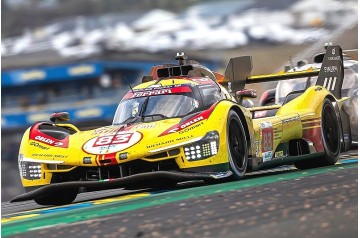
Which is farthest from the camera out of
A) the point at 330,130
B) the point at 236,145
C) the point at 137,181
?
the point at 330,130

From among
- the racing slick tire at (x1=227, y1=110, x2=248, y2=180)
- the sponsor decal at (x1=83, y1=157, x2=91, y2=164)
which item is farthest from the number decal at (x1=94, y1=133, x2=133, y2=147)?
the racing slick tire at (x1=227, y1=110, x2=248, y2=180)

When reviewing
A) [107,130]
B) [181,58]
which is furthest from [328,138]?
[107,130]

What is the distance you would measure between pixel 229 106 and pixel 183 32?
8.56 feet

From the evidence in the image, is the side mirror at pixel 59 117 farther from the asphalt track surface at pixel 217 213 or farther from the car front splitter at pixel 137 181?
the asphalt track surface at pixel 217 213

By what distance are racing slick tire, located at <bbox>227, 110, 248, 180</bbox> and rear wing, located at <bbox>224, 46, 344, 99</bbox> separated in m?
2.49

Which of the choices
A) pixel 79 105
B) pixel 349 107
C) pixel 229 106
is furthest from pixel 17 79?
pixel 349 107

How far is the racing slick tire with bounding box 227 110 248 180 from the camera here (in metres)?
9.12

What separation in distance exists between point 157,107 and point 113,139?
2.78ft

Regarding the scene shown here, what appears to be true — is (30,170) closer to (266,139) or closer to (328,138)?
(266,139)

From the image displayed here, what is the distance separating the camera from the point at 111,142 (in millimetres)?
8859

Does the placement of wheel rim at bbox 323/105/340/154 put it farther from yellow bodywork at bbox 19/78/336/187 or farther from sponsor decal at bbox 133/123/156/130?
sponsor decal at bbox 133/123/156/130

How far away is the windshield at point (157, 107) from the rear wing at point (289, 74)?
221 centimetres

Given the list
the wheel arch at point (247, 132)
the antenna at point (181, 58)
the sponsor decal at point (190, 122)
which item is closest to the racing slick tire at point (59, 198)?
the sponsor decal at point (190, 122)

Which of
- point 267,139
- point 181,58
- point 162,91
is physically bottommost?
point 267,139
